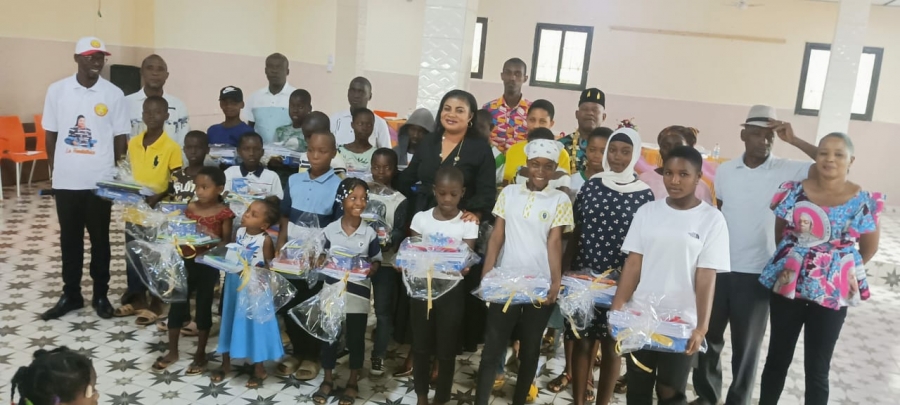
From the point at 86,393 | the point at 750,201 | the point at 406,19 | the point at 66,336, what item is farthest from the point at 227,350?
the point at 406,19

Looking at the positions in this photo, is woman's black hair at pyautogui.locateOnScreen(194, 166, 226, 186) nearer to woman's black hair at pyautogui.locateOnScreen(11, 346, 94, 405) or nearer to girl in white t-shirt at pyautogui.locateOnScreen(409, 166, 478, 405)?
girl in white t-shirt at pyautogui.locateOnScreen(409, 166, 478, 405)

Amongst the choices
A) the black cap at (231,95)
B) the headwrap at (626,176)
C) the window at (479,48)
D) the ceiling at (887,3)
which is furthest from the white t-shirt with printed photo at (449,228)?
the ceiling at (887,3)

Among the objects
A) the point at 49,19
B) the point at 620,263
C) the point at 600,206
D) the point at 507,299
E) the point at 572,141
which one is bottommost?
the point at 507,299

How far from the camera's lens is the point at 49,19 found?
8367mm

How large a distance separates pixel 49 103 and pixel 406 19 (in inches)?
343

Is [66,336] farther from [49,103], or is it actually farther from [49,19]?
[49,19]

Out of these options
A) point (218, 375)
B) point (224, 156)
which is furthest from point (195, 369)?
point (224, 156)

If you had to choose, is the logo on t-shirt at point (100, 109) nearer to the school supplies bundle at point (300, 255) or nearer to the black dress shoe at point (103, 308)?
the black dress shoe at point (103, 308)

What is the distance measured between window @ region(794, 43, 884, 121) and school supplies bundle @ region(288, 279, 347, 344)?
34.9 feet

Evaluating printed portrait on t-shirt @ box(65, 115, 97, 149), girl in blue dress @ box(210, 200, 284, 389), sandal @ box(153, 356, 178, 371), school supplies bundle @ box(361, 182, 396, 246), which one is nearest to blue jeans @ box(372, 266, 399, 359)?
school supplies bundle @ box(361, 182, 396, 246)

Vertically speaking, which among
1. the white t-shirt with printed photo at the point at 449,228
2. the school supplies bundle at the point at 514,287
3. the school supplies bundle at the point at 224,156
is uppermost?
the school supplies bundle at the point at 224,156

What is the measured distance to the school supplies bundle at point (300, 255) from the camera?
3496 millimetres

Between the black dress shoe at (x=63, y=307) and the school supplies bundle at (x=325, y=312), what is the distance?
2.06 m

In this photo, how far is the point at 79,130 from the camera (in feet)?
14.0
